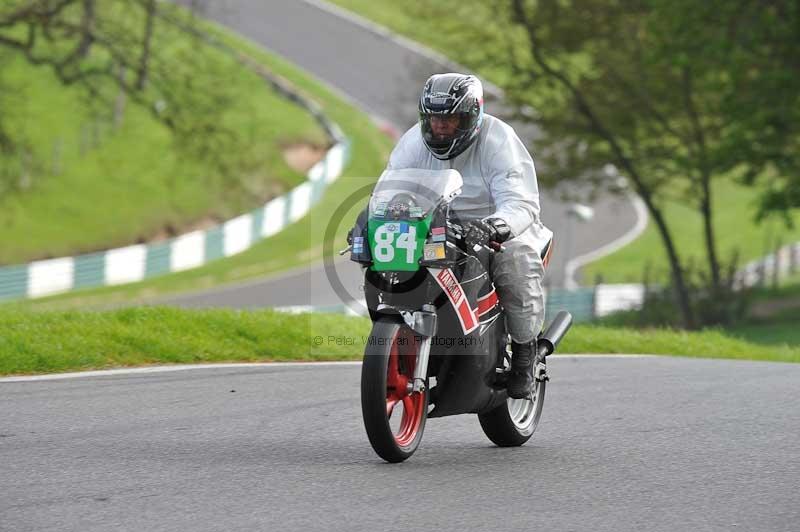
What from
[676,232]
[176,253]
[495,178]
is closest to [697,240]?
[676,232]

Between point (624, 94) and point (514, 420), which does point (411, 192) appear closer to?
point (514, 420)

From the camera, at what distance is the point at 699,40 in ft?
91.9

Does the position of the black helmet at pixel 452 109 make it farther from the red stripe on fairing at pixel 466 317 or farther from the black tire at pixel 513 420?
the black tire at pixel 513 420

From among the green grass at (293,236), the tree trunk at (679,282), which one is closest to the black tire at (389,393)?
the green grass at (293,236)

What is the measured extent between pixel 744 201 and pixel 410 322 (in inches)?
2152

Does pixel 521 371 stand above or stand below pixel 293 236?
below

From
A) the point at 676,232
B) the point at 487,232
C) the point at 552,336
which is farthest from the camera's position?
the point at 676,232

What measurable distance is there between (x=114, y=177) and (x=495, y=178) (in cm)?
4160

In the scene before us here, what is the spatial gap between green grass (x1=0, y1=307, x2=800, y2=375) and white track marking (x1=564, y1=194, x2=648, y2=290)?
2631 cm

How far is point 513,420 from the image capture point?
7.54m

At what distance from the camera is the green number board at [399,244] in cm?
633

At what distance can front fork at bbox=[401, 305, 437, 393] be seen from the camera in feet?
21.5

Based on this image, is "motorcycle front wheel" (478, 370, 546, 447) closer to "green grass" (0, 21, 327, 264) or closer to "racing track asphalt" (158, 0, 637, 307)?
"green grass" (0, 21, 327, 264)

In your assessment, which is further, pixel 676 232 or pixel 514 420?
pixel 676 232
